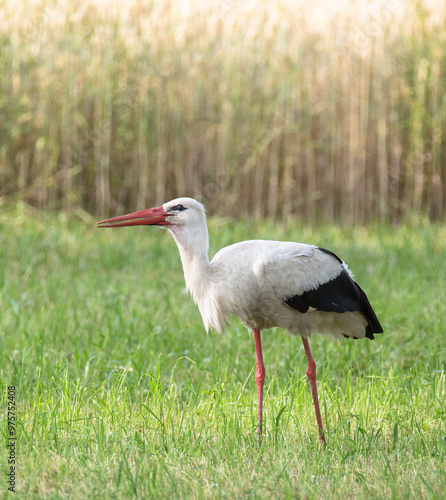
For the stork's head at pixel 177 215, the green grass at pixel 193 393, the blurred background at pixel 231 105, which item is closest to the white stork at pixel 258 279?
the stork's head at pixel 177 215

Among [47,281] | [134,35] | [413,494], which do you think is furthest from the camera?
[134,35]

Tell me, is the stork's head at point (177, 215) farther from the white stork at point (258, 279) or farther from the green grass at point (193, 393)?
the green grass at point (193, 393)

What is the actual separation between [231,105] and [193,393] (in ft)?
18.9

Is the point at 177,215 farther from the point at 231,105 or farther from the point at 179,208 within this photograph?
the point at 231,105

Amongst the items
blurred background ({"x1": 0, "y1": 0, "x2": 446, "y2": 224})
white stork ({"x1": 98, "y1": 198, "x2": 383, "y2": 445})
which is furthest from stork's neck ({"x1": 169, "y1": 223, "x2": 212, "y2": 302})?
blurred background ({"x1": 0, "y1": 0, "x2": 446, "y2": 224})

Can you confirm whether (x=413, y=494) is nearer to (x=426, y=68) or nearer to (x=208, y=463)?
(x=208, y=463)

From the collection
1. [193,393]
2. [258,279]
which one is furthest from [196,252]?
[193,393]

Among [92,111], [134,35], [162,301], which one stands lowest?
[162,301]

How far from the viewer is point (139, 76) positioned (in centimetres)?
915

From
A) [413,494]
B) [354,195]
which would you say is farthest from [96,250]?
[413,494]

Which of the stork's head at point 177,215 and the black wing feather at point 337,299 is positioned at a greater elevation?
the stork's head at point 177,215

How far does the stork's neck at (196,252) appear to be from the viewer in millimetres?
3498

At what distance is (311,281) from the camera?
3502mm

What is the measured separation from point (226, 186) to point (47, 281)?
3520mm
